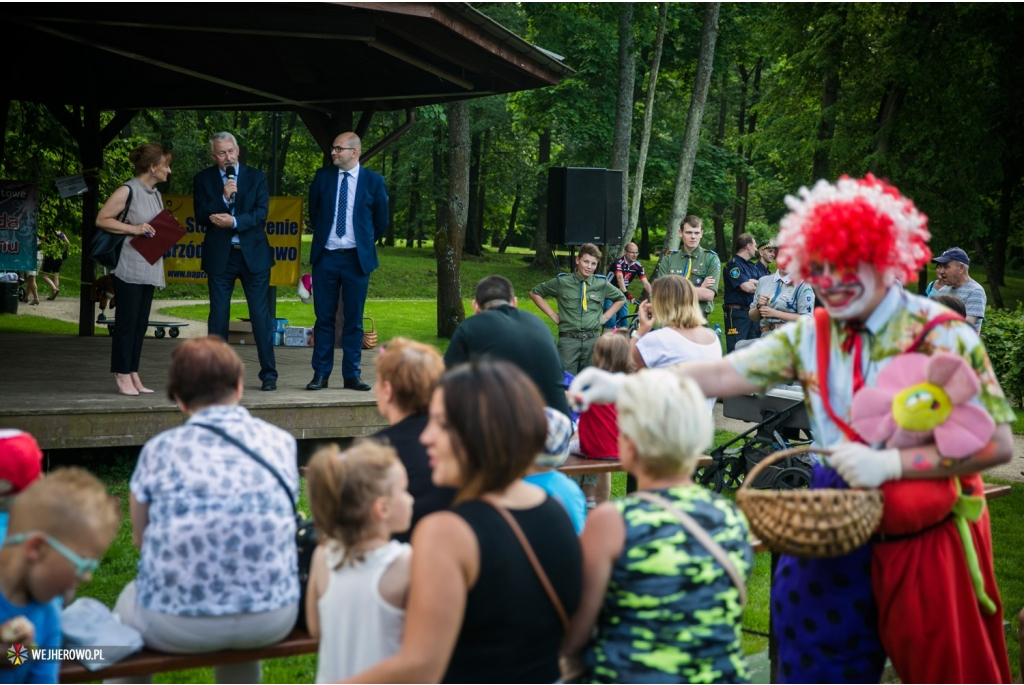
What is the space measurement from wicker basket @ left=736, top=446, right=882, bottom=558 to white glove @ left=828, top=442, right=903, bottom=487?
0.05m

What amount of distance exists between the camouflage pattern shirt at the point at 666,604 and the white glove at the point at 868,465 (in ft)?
1.45

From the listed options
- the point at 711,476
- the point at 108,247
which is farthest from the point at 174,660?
the point at 711,476

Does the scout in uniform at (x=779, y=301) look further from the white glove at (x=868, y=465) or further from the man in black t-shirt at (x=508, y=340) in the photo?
the white glove at (x=868, y=465)

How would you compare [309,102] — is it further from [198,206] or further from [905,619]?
[905,619]

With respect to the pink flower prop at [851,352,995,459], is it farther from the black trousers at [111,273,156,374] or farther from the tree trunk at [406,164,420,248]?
the tree trunk at [406,164,420,248]

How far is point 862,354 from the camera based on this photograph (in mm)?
2949

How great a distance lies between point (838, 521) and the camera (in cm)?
270

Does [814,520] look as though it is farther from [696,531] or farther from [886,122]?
[886,122]

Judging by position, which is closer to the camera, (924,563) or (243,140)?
(924,563)

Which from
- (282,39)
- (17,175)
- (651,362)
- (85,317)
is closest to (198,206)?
(282,39)

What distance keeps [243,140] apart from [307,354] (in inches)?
1044

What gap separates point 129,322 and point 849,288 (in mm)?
5459

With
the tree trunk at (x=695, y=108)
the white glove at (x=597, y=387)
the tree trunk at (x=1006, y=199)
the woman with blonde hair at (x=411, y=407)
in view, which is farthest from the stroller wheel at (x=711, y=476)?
the tree trunk at (x=1006, y=199)

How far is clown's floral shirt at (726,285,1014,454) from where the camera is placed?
9.32 feet
